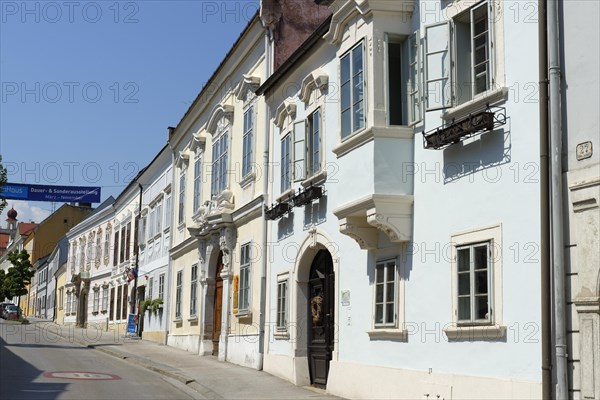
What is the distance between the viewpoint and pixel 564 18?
401 inches

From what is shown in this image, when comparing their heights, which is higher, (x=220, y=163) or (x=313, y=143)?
(x=220, y=163)

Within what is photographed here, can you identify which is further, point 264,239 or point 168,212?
point 168,212

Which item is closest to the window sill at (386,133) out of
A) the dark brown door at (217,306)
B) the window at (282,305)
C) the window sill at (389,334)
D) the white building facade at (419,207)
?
the white building facade at (419,207)

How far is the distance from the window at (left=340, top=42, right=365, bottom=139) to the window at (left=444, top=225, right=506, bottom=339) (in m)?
3.21

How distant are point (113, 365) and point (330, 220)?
31.7 feet

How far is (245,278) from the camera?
22656 mm

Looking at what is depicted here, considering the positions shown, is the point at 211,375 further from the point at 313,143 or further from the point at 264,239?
the point at 313,143

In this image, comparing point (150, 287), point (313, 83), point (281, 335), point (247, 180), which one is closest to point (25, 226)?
point (150, 287)

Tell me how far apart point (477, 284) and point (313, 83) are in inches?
315

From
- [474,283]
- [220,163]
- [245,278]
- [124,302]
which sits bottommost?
[124,302]

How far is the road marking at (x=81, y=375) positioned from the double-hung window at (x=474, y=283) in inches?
403

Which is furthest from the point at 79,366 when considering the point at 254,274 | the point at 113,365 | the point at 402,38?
the point at 402,38

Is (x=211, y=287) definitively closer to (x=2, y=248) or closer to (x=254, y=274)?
(x=254, y=274)

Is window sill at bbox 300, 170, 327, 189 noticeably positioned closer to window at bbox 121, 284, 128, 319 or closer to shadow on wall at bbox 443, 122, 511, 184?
shadow on wall at bbox 443, 122, 511, 184
